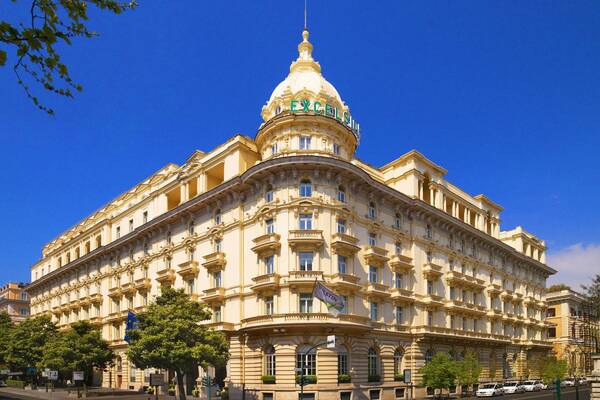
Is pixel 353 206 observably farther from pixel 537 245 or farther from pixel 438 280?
pixel 537 245

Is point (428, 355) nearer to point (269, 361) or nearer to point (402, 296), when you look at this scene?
point (402, 296)

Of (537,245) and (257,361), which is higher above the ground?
(537,245)

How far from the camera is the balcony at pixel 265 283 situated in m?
45.0

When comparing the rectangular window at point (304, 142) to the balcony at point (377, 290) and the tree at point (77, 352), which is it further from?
the tree at point (77, 352)

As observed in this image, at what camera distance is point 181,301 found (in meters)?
43.2

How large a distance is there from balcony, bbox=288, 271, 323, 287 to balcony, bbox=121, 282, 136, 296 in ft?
93.0

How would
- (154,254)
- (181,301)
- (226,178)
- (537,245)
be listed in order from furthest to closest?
(537,245), (154,254), (226,178), (181,301)

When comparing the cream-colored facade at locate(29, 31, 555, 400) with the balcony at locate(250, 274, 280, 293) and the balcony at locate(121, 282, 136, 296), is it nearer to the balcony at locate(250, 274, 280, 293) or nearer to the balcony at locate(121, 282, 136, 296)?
the balcony at locate(250, 274, 280, 293)

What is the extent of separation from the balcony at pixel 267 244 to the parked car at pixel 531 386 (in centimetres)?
4053

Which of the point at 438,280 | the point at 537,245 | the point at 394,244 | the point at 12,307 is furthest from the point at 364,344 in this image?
the point at 12,307

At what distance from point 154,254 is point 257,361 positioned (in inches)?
893

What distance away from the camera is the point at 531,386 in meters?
67.2

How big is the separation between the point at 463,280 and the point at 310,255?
83.3ft

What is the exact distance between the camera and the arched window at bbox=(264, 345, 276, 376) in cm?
4534
